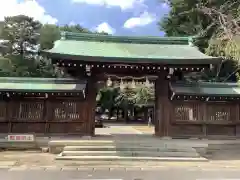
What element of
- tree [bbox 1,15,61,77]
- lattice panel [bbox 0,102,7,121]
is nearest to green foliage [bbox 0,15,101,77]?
tree [bbox 1,15,61,77]

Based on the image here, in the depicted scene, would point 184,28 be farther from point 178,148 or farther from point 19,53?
point 19,53

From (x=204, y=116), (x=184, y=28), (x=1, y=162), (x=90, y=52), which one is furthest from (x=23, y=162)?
(x=184, y=28)

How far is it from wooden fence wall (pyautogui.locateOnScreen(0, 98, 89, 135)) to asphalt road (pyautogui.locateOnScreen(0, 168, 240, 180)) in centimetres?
600

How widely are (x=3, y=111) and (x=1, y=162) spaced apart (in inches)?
184

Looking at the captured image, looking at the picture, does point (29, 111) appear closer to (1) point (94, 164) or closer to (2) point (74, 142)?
(2) point (74, 142)

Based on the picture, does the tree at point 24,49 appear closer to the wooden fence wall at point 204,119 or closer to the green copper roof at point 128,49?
the green copper roof at point 128,49

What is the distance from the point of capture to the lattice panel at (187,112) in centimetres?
1742

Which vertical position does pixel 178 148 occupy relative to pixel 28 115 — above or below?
below

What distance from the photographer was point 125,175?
406 inches

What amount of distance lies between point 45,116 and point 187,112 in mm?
7938

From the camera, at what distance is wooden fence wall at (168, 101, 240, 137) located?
1738 centimetres

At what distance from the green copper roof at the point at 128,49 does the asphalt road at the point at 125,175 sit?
6.49m

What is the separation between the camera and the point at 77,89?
16562 millimetres

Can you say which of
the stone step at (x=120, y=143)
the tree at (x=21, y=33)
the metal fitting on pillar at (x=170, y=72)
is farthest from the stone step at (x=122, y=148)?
the tree at (x=21, y=33)
